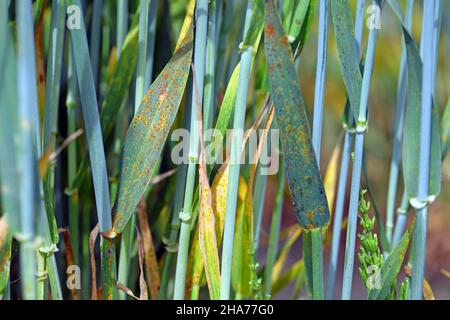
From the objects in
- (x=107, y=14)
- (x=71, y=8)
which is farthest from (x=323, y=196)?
(x=107, y=14)

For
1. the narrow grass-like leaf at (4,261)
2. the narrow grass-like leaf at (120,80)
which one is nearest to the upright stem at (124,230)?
the narrow grass-like leaf at (120,80)

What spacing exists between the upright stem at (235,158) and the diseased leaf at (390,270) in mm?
133

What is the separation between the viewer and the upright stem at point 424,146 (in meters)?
0.45

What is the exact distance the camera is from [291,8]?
1.72 feet

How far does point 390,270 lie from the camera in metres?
0.51

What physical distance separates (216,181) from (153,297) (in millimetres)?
186

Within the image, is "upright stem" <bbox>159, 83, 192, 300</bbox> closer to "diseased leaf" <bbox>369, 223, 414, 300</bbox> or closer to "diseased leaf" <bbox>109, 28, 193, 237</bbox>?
"diseased leaf" <bbox>109, 28, 193, 237</bbox>

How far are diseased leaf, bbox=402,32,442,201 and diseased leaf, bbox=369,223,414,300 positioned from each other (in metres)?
0.04

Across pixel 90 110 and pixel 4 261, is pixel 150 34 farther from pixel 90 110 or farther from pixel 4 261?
pixel 4 261

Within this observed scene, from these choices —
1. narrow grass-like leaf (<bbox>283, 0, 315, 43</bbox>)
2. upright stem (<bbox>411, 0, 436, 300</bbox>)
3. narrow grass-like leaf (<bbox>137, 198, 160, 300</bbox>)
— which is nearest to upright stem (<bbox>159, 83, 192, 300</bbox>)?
narrow grass-like leaf (<bbox>137, 198, 160, 300</bbox>)

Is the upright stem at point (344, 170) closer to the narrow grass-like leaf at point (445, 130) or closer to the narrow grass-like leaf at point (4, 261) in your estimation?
the narrow grass-like leaf at point (445, 130)

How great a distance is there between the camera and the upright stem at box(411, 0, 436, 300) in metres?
0.45

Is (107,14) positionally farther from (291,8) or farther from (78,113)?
(291,8)

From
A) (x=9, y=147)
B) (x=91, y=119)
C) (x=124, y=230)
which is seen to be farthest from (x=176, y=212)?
(x=9, y=147)
